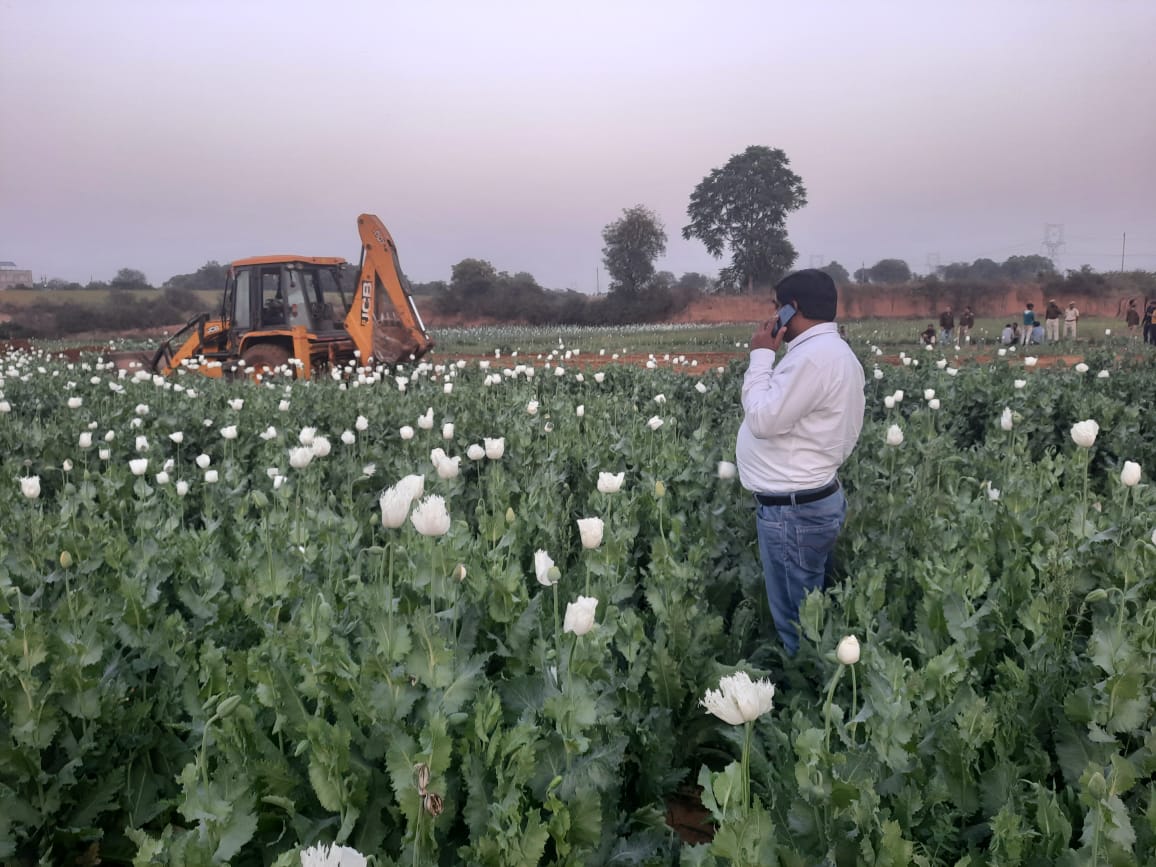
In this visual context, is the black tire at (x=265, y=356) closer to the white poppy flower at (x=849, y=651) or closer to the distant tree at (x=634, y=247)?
the white poppy flower at (x=849, y=651)

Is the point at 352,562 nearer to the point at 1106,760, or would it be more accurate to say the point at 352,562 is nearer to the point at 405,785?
the point at 405,785

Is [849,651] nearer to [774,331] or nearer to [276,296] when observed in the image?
[774,331]

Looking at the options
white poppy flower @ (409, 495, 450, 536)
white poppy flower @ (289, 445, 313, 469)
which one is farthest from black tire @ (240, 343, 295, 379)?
white poppy flower @ (409, 495, 450, 536)

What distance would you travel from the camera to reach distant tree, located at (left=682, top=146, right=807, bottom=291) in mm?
65312

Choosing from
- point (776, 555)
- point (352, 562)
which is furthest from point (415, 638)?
point (776, 555)

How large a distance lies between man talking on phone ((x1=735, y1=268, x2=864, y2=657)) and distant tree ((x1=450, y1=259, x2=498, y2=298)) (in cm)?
6105

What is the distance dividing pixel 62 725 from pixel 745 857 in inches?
92.3

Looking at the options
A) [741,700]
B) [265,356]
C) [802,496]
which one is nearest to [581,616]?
[741,700]

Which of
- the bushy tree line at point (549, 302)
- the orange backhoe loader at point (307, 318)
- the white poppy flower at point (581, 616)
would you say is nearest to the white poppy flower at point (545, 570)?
the white poppy flower at point (581, 616)

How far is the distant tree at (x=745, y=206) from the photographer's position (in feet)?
214

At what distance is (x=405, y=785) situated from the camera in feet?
6.23

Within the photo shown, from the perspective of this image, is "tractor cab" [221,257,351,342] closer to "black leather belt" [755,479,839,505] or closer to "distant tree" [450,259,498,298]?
"black leather belt" [755,479,839,505]

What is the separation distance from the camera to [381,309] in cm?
1633

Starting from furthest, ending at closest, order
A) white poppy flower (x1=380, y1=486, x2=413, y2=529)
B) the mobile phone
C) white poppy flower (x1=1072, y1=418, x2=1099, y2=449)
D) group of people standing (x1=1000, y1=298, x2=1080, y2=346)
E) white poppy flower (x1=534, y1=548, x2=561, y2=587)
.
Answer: group of people standing (x1=1000, y1=298, x2=1080, y2=346) → white poppy flower (x1=1072, y1=418, x2=1099, y2=449) → the mobile phone → white poppy flower (x1=380, y1=486, x2=413, y2=529) → white poppy flower (x1=534, y1=548, x2=561, y2=587)
